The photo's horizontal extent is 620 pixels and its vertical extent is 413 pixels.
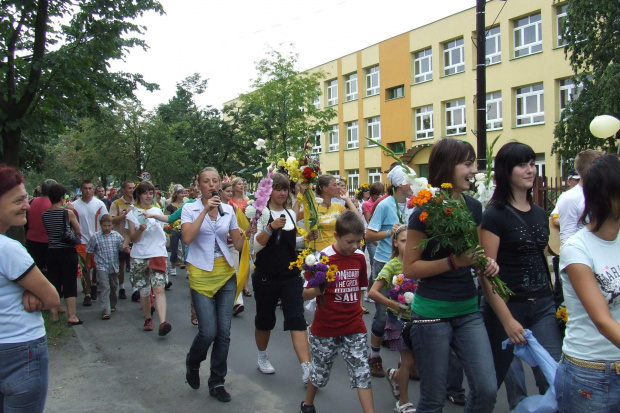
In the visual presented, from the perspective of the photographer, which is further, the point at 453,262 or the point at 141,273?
the point at 141,273

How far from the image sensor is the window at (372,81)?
37188 millimetres

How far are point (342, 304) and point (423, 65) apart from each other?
100 feet

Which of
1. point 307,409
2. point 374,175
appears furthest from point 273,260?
point 374,175

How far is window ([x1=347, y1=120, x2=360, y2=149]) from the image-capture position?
40.0 m

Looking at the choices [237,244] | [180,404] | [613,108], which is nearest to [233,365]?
[180,404]

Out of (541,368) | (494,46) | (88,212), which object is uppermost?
(494,46)

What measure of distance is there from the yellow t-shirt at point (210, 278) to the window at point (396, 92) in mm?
30904

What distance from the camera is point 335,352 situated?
445 centimetres

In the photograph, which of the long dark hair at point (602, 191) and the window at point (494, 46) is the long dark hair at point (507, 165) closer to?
the long dark hair at point (602, 191)

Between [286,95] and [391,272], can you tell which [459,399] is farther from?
[286,95]

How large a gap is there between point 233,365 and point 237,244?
1620 millimetres

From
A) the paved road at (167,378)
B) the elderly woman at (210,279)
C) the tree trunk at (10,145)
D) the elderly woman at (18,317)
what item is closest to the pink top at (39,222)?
the tree trunk at (10,145)

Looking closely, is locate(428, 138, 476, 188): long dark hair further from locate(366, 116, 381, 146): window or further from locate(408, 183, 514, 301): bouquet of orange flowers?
locate(366, 116, 381, 146): window

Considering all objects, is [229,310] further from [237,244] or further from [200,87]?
[200,87]
